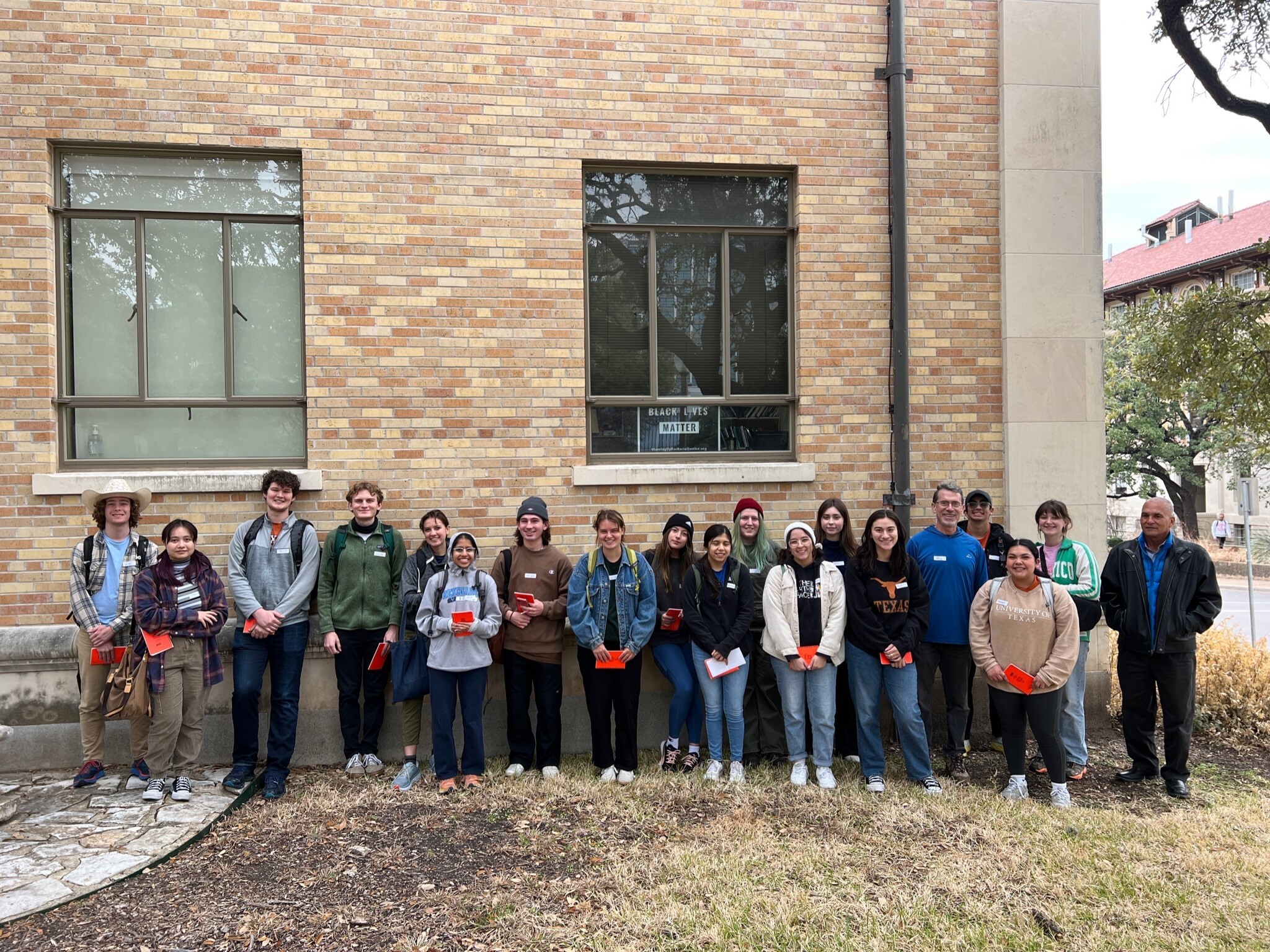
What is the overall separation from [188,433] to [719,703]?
471cm

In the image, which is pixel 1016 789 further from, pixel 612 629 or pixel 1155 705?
pixel 612 629

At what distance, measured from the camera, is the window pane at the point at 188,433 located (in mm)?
6918

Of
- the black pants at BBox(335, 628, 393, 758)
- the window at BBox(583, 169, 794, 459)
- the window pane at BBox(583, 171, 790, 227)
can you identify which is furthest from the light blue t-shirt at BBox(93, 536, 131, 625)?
the window pane at BBox(583, 171, 790, 227)

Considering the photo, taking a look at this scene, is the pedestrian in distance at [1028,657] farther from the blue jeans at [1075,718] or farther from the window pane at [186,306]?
the window pane at [186,306]

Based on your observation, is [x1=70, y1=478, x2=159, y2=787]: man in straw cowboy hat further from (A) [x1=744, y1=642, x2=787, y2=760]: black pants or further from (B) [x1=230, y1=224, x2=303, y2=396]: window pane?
(A) [x1=744, y1=642, x2=787, y2=760]: black pants

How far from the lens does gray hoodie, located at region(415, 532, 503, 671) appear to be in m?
6.08

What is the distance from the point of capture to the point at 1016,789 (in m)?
5.98

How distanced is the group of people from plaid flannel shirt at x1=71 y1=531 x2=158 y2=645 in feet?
0.05

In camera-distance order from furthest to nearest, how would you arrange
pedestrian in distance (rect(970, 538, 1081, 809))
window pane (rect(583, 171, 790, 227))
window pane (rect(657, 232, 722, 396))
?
window pane (rect(657, 232, 722, 396)) → window pane (rect(583, 171, 790, 227)) → pedestrian in distance (rect(970, 538, 1081, 809))

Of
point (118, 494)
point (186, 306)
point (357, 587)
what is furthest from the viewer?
point (186, 306)

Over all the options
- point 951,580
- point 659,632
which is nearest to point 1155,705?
point 951,580

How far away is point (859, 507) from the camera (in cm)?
746

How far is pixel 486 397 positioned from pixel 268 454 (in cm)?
182

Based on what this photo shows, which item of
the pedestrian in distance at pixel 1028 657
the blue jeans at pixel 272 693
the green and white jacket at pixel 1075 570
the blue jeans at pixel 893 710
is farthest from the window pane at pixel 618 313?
the green and white jacket at pixel 1075 570
